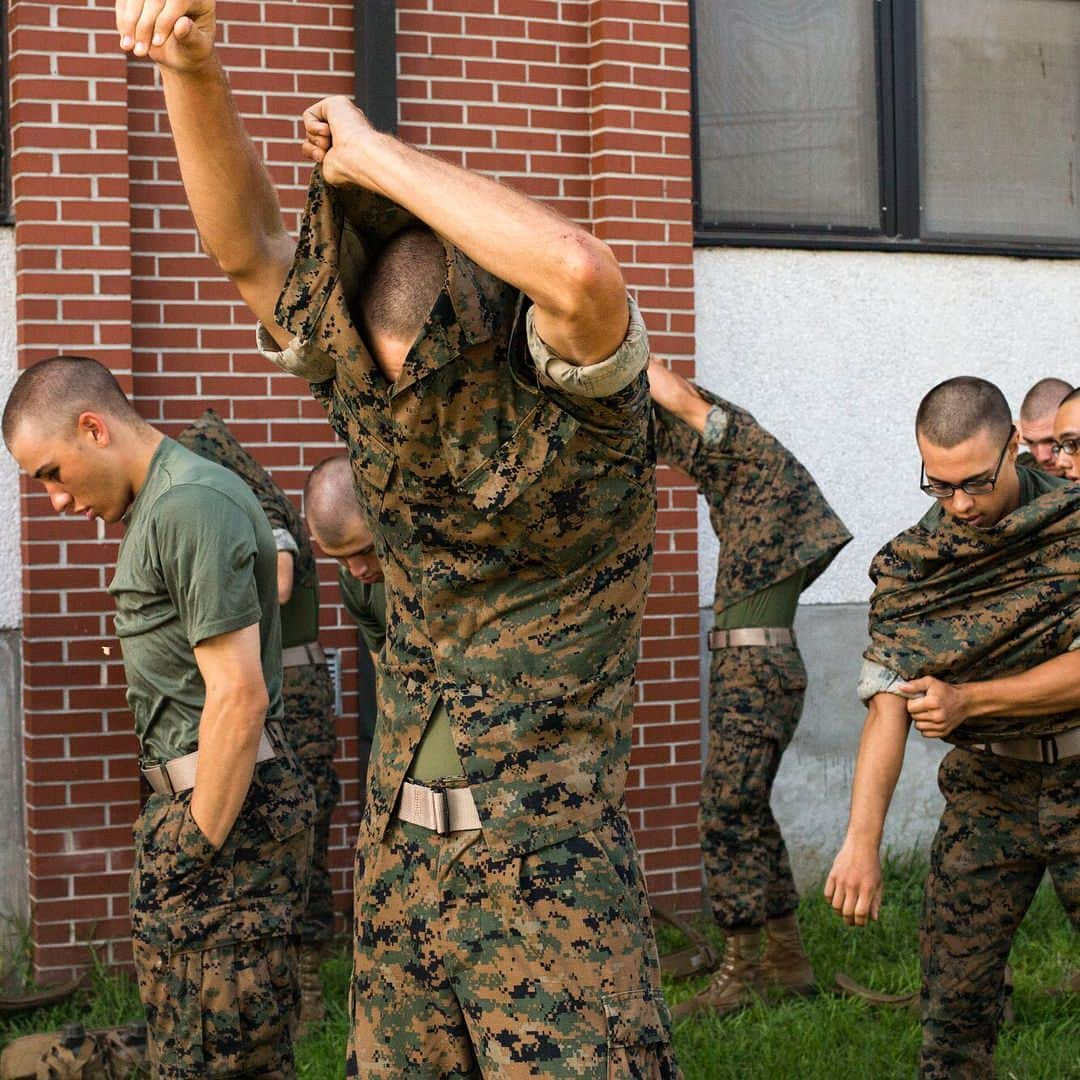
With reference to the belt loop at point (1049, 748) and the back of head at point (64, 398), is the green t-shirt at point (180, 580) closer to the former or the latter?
the back of head at point (64, 398)

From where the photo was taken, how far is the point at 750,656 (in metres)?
6.04

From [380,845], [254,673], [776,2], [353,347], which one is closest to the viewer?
[353,347]

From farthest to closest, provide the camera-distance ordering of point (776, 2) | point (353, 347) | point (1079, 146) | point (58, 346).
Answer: point (1079, 146) < point (776, 2) < point (58, 346) < point (353, 347)


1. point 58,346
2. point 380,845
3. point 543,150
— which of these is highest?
point 543,150

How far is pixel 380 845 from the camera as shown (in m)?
2.73

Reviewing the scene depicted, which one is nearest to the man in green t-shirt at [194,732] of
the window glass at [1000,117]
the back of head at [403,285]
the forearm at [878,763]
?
the back of head at [403,285]

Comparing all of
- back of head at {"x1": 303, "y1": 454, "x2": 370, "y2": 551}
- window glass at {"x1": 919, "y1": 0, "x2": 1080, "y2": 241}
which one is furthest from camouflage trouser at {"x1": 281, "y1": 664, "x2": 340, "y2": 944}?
window glass at {"x1": 919, "y1": 0, "x2": 1080, "y2": 241}

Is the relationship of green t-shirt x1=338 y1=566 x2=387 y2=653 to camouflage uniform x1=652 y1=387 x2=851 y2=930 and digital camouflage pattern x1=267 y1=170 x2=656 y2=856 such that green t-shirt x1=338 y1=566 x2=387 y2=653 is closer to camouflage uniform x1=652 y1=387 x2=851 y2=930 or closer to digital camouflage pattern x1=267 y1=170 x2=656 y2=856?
camouflage uniform x1=652 y1=387 x2=851 y2=930

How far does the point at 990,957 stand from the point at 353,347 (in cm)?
A: 291

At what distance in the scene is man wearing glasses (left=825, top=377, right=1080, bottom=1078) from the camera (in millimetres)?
4211

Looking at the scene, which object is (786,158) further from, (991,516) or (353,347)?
(353,347)

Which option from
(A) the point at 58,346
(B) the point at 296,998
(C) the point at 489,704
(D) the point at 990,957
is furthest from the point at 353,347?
(A) the point at 58,346

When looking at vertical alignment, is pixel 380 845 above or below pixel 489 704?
below

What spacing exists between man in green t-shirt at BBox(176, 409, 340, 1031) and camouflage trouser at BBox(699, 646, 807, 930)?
4.58 feet
